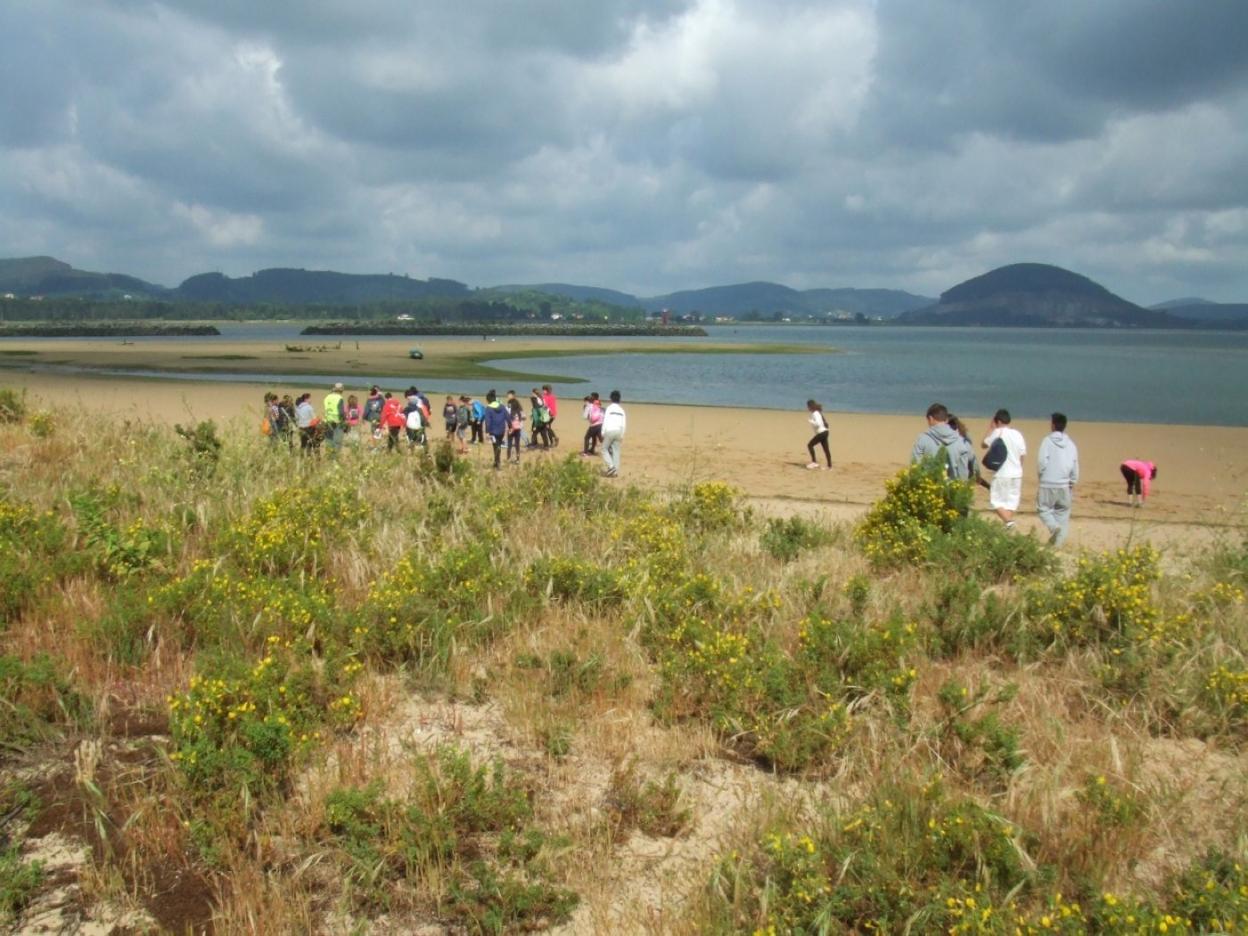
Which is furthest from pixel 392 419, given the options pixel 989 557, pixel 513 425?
pixel 989 557

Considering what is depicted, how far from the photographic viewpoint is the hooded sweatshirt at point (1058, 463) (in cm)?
993

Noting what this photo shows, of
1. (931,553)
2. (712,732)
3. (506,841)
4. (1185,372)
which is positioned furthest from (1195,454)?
(1185,372)

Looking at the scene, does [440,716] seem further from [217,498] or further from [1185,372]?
[1185,372]

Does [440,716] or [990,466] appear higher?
[990,466]

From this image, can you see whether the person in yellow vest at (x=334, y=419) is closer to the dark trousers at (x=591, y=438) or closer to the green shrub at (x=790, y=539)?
the dark trousers at (x=591, y=438)

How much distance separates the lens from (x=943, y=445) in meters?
9.83

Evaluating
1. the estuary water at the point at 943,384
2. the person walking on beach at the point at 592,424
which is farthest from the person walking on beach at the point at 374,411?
the estuary water at the point at 943,384

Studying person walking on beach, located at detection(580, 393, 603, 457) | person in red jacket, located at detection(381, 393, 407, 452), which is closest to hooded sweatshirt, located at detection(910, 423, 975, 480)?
person walking on beach, located at detection(580, 393, 603, 457)

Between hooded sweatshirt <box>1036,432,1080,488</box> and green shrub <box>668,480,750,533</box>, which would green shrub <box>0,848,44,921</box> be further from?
hooded sweatshirt <box>1036,432,1080,488</box>

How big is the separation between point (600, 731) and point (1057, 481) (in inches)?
283

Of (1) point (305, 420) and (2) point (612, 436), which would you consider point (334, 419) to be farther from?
(2) point (612, 436)

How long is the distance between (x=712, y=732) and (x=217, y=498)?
19.7 ft

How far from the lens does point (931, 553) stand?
772 cm

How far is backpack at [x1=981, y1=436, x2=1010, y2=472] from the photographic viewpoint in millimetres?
10820
